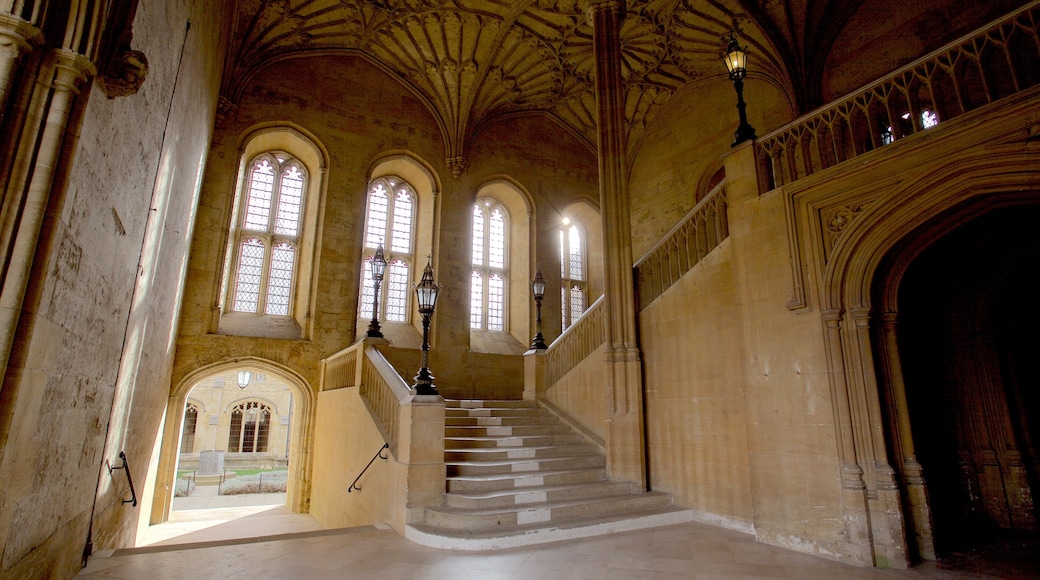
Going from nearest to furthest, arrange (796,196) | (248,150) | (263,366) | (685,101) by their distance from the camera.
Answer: (796,196) < (263,366) < (248,150) < (685,101)

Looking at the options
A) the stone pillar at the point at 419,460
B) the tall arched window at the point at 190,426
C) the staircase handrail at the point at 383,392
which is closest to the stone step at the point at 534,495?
the stone pillar at the point at 419,460

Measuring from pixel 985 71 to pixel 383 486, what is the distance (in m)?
7.45

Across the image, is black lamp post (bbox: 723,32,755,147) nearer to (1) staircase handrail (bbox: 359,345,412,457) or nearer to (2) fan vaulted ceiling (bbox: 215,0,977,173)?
(2) fan vaulted ceiling (bbox: 215,0,977,173)

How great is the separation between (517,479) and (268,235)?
7650 mm

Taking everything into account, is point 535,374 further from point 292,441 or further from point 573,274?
point 573,274

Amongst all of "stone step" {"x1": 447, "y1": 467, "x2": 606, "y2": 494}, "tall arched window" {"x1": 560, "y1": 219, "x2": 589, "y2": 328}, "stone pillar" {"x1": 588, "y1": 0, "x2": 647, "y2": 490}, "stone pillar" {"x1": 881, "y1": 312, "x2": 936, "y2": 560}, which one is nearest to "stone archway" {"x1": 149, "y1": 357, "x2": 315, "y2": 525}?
"stone step" {"x1": 447, "y1": 467, "x2": 606, "y2": 494}

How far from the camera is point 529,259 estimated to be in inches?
509

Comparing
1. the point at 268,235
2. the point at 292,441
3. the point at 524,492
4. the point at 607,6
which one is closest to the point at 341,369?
the point at 292,441

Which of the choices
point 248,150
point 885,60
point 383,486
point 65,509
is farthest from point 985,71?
point 248,150

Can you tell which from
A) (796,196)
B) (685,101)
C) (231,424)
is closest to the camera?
(796,196)

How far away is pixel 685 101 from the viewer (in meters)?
12.6

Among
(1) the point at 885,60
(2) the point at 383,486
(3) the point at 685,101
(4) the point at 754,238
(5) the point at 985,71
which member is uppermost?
(3) the point at 685,101

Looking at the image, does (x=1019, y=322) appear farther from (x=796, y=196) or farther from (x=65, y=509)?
(x=65, y=509)

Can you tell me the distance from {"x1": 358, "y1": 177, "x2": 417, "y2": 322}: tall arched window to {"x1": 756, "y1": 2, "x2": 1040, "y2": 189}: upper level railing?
813 centimetres
